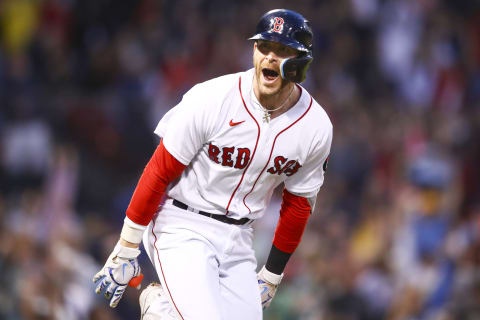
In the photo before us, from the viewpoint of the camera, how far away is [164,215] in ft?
11.7

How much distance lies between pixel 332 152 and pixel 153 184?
4.85 metres

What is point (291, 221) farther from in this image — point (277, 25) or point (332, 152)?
point (332, 152)

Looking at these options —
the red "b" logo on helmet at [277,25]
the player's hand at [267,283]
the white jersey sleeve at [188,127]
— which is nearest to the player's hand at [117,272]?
the white jersey sleeve at [188,127]

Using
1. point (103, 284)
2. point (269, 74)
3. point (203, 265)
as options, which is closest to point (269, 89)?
point (269, 74)

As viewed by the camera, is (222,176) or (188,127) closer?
(188,127)

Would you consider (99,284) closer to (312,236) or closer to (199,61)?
(312,236)

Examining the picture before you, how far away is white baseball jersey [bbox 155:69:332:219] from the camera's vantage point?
10.9 feet

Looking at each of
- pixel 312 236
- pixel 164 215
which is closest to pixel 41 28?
pixel 312 236

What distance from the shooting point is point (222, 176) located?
136 inches

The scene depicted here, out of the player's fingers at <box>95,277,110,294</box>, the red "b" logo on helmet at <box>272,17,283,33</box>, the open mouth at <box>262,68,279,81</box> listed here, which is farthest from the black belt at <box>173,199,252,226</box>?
the red "b" logo on helmet at <box>272,17,283,33</box>

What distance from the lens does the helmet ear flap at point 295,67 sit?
3.26m

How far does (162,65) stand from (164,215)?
5438 millimetres

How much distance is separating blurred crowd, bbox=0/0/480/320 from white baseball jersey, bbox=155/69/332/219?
2287mm

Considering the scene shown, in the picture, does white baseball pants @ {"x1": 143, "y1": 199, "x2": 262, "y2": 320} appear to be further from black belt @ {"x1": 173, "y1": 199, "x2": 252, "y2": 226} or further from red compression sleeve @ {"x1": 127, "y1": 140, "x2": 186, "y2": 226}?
red compression sleeve @ {"x1": 127, "y1": 140, "x2": 186, "y2": 226}
